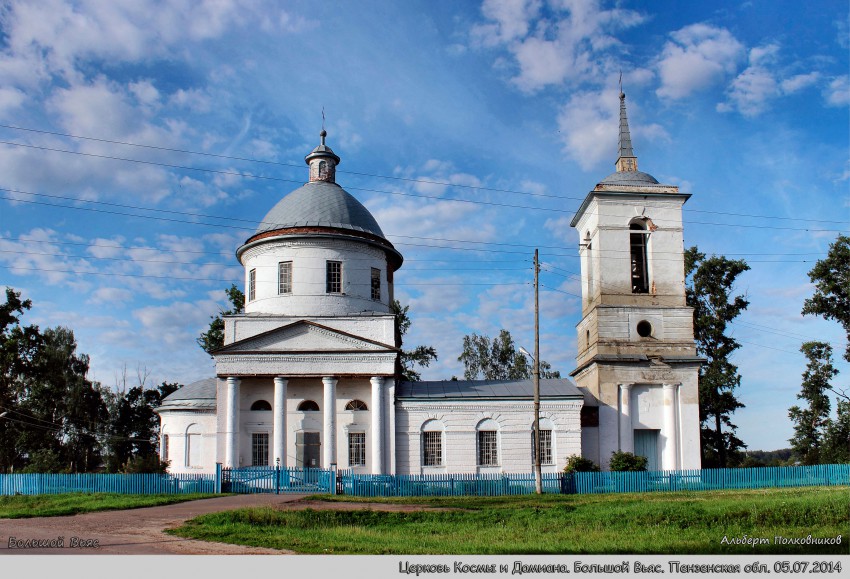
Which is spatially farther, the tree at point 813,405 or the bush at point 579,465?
the tree at point 813,405

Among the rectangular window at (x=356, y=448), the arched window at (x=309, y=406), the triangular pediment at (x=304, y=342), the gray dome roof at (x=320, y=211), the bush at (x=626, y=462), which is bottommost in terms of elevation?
the bush at (x=626, y=462)

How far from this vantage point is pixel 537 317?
28.5m

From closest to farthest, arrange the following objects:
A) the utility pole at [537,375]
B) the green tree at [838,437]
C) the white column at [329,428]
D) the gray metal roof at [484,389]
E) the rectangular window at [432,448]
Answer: the utility pole at [537,375], the white column at [329,428], the rectangular window at [432,448], the gray metal roof at [484,389], the green tree at [838,437]

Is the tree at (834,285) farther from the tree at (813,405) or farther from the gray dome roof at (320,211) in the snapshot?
the gray dome roof at (320,211)

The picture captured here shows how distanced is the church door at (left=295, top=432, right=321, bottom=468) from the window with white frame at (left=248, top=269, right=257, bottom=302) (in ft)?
22.7

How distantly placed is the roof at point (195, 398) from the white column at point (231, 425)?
7.72 ft

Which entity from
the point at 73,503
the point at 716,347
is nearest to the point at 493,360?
the point at 716,347

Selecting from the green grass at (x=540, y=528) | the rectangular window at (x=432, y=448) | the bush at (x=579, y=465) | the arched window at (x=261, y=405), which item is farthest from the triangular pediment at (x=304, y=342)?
the green grass at (x=540, y=528)

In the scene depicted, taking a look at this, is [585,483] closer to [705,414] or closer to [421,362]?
[705,414]

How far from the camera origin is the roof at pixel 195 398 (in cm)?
3397

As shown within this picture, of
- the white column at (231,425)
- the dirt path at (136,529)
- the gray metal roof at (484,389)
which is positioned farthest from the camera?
the gray metal roof at (484,389)

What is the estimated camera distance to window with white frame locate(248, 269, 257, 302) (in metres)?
36.1

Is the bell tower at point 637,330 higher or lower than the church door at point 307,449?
higher
